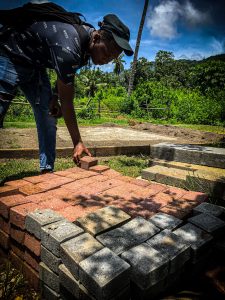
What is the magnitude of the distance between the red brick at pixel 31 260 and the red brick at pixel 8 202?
0.35m

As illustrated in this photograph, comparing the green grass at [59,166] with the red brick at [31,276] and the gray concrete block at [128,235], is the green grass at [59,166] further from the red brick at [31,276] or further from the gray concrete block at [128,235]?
the gray concrete block at [128,235]

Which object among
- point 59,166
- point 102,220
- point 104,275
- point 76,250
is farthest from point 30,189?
point 59,166

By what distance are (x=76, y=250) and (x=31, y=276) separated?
0.64 meters

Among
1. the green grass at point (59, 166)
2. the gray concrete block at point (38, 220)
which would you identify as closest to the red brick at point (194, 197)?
the gray concrete block at point (38, 220)

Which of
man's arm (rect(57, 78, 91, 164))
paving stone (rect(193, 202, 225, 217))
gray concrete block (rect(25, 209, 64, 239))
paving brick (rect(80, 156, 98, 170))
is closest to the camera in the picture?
gray concrete block (rect(25, 209, 64, 239))

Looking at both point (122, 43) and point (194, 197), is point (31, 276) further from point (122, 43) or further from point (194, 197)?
point (122, 43)

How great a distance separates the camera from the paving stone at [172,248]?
1514 mm

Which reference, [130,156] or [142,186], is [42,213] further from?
[130,156]

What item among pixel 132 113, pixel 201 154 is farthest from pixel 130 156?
pixel 132 113

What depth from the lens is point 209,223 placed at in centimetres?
194

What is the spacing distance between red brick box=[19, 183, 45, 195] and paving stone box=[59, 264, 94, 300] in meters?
0.99

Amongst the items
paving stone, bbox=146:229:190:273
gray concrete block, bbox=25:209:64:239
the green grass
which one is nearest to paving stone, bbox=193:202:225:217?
paving stone, bbox=146:229:190:273

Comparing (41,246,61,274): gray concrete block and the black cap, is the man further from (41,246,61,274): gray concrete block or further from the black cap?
(41,246,61,274): gray concrete block

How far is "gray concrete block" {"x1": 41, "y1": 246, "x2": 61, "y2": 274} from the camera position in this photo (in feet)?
5.04
